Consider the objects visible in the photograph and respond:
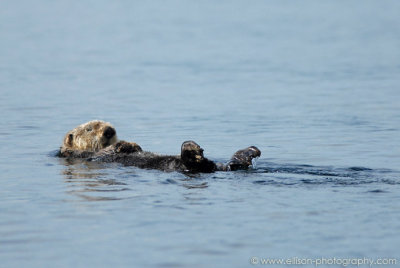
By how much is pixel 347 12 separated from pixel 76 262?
38628mm

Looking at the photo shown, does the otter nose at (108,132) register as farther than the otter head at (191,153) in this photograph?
Yes

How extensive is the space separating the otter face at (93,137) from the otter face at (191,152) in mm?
1858

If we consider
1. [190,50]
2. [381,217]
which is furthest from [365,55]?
[381,217]

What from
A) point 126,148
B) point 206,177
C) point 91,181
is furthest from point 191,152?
point 126,148

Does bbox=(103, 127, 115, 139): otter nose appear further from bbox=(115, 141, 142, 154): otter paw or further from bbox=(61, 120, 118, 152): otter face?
bbox=(115, 141, 142, 154): otter paw

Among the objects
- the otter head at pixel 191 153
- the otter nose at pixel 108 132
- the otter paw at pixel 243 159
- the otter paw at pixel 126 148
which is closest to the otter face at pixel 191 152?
the otter head at pixel 191 153

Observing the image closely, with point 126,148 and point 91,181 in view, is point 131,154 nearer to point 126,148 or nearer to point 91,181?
point 126,148

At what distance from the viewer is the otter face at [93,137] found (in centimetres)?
859

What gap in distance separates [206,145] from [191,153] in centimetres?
329

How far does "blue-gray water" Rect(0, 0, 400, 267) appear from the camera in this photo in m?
5.31

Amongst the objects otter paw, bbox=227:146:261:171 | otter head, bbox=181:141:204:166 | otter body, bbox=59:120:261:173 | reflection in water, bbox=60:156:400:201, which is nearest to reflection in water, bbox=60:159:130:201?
reflection in water, bbox=60:156:400:201

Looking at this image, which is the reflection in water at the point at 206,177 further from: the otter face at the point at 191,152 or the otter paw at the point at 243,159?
the otter face at the point at 191,152

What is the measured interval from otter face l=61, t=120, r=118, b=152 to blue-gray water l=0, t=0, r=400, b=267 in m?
0.43

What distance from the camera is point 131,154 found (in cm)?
798
